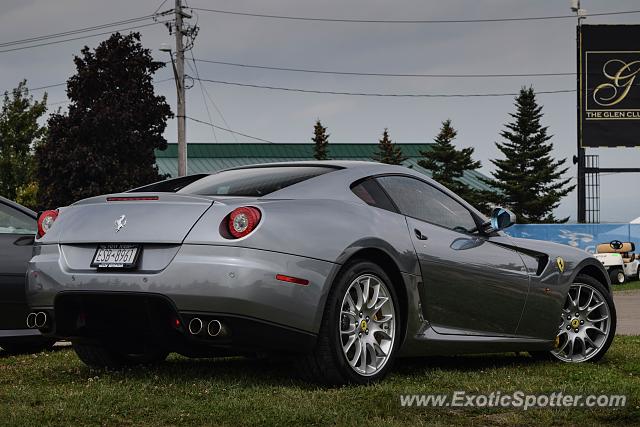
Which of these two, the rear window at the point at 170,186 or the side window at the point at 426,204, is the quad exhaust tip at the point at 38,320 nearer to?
the rear window at the point at 170,186

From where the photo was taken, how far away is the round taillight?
19.3ft

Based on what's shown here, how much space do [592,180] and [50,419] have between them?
42.7 m

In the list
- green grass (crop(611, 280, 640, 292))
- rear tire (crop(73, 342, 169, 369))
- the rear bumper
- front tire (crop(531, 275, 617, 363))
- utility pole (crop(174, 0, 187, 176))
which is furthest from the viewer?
utility pole (crop(174, 0, 187, 176))

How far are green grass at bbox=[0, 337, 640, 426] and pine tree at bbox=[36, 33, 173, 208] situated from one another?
4209cm

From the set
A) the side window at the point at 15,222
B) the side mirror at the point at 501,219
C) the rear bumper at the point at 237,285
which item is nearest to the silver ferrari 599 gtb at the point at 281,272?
the rear bumper at the point at 237,285

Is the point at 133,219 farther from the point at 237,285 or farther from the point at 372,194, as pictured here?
the point at 372,194

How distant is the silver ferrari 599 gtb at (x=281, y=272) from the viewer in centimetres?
587

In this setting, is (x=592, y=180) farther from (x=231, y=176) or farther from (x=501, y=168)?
(x=231, y=176)

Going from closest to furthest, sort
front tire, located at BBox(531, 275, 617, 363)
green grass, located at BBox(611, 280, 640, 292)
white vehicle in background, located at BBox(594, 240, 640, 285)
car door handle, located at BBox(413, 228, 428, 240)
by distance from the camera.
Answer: car door handle, located at BBox(413, 228, 428, 240) → front tire, located at BBox(531, 275, 617, 363) → green grass, located at BBox(611, 280, 640, 292) → white vehicle in background, located at BBox(594, 240, 640, 285)

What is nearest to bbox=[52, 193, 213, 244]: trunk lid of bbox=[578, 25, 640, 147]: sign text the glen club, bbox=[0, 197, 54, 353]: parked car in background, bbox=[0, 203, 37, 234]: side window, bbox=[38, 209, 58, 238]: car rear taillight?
bbox=[38, 209, 58, 238]: car rear taillight

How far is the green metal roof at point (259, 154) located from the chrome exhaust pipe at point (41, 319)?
67.0 meters

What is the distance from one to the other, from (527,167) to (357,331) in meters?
65.3

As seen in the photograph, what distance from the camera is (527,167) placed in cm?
7006

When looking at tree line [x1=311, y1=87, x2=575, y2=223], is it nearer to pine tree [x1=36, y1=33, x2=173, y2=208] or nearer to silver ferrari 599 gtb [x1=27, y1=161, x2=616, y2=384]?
pine tree [x1=36, y1=33, x2=173, y2=208]
